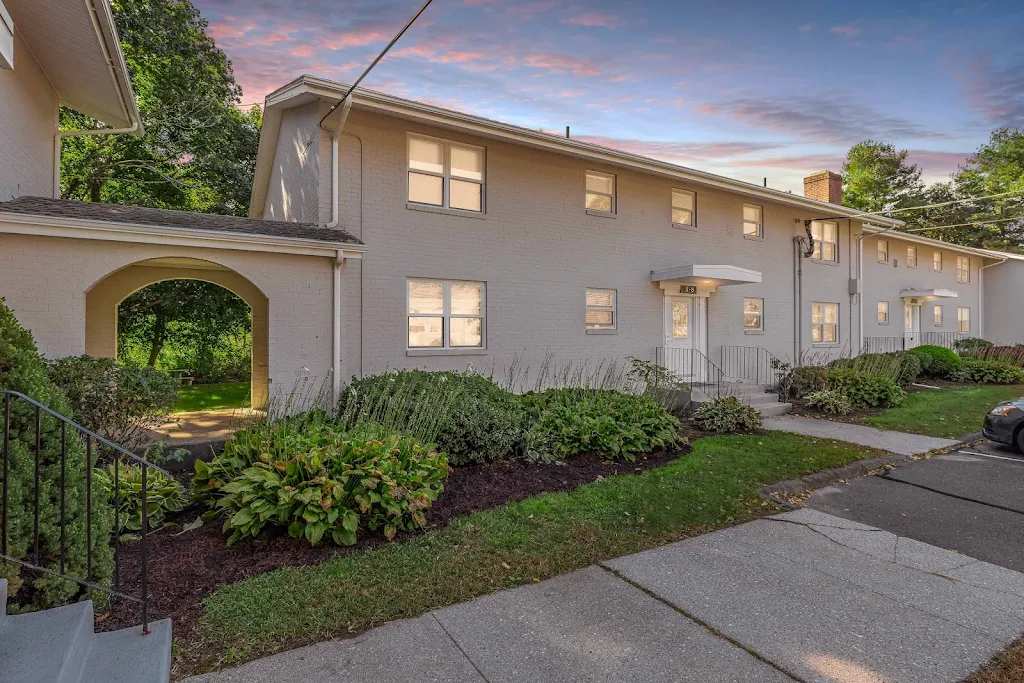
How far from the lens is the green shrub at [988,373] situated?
16578mm

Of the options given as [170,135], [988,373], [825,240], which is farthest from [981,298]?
[170,135]

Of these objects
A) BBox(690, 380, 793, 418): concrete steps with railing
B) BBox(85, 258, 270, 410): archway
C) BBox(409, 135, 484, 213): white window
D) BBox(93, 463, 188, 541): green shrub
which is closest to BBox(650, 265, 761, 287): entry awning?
BBox(690, 380, 793, 418): concrete steps with railing

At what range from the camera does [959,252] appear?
23000 millimetres

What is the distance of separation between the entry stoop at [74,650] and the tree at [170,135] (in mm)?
14298

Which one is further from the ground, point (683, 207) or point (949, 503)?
point (683, 207)

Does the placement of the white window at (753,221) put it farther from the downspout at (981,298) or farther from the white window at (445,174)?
the downspout at (981,298)

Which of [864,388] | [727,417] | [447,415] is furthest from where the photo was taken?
[864,388]

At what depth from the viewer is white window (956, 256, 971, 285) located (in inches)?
918

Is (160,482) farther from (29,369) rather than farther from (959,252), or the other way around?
(959,252)

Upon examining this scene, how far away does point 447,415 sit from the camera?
22.0 feet

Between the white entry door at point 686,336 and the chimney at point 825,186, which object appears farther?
the chimney at point 825,186

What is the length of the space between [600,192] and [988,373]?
561 inches

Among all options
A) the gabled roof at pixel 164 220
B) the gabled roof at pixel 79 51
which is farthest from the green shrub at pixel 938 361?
the gabled roof at pixel 79 51

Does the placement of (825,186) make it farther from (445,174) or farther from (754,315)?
(445,174)
